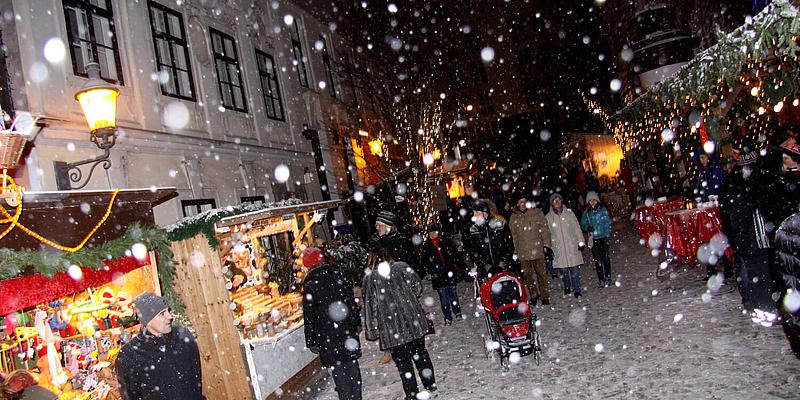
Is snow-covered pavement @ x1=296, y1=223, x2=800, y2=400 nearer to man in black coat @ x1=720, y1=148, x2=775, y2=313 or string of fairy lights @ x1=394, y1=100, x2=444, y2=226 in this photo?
man in black coat @ x1=720, y1=148, x2=775, y2=313

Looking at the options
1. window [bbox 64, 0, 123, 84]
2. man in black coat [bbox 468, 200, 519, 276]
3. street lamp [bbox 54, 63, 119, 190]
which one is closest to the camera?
street lamp [bbox 54, 63, 119, 190]

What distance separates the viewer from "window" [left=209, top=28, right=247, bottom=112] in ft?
46.2

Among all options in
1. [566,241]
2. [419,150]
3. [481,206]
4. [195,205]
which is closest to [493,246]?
[481,206]

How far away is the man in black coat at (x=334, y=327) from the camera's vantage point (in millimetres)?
5422

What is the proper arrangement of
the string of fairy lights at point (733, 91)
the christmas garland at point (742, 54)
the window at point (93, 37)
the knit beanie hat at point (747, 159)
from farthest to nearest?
the window at point (93, 37) < the knit beanie hat at point (747, 159) < the string of fairy lights at point (733, 91) < the christmas garland at point (742, 54)

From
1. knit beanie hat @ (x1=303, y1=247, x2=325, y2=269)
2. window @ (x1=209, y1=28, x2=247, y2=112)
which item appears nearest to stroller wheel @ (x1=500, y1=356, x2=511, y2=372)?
knit beanie hat @ (x1=303, y1=247, x2=325, y2=269)

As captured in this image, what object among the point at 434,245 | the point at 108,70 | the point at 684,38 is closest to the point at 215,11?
the point at 108,70

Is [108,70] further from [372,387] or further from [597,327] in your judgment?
[597,327]

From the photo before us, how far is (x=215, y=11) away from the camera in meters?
14.4

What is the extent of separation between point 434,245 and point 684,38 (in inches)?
329

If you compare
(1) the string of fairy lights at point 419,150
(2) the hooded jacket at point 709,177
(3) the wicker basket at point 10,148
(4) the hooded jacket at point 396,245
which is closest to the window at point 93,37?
(3) the wicker basket at point 10,148

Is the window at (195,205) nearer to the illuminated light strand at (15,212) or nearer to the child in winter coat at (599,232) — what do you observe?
the illuminated light strand at (15,212)

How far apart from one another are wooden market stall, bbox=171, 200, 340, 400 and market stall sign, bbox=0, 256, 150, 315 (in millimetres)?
1506

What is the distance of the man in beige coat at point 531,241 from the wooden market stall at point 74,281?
5465mm
